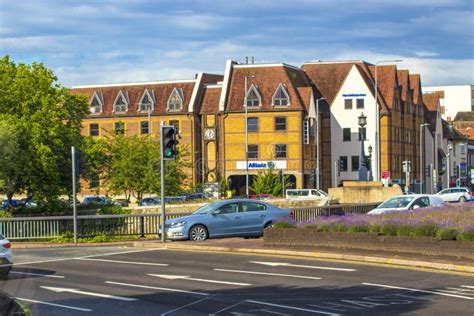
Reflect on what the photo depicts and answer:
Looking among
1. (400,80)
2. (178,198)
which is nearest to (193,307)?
(178,198)

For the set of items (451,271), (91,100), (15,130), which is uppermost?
(91,100)

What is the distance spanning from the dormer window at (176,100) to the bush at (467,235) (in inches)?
2556

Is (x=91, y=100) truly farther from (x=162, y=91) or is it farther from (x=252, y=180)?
(x=252, y=180)

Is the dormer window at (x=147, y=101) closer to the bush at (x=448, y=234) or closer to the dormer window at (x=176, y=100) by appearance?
the dormer window at (x=176, y=100)

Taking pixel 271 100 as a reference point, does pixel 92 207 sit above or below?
below

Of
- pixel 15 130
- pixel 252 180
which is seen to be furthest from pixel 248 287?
pixel 252 180

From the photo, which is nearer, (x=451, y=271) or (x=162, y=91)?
(x=451, y=271)

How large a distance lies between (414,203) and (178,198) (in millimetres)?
28961

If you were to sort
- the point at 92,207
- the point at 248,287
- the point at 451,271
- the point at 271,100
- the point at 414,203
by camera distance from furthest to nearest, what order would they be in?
the point at 271,100 < the point at 92,207 < the point at 414,203 < the point at 451,271 < the point at 248,287

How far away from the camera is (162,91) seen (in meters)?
85.2

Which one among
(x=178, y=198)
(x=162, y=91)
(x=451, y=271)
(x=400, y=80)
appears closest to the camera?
(x=451, y=271)

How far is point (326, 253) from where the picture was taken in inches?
827

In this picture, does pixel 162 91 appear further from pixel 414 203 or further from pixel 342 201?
pixel 414 203

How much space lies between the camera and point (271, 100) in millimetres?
80000
